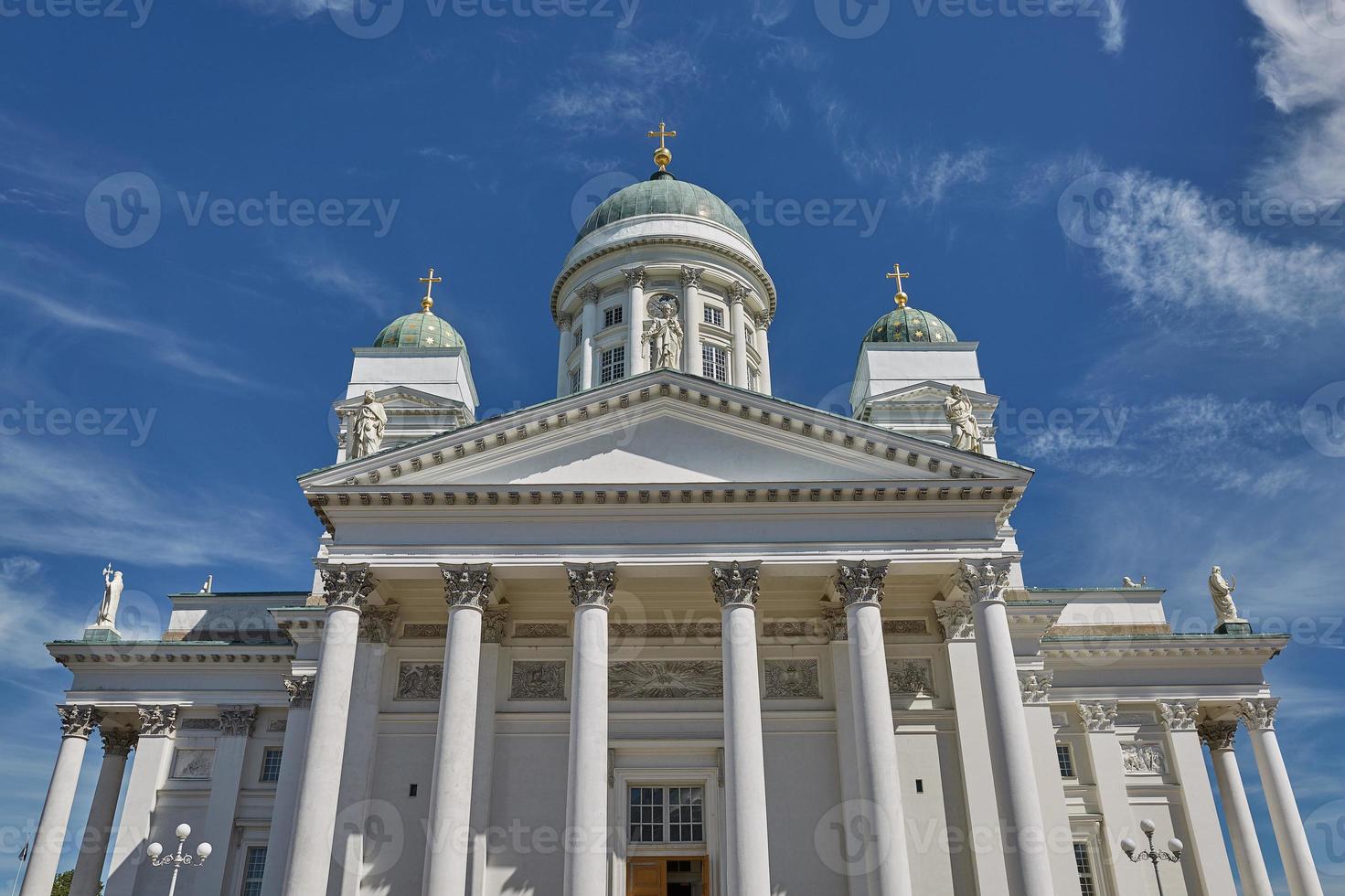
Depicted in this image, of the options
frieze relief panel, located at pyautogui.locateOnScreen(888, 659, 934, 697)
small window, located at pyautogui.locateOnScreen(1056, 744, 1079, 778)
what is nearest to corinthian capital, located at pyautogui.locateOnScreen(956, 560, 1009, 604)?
frieze relief panel, located at pyautogui.locateOnScreen(888, 659, 934, 697)

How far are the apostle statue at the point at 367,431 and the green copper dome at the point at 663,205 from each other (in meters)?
19.1

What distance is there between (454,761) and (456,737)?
0.43 metres

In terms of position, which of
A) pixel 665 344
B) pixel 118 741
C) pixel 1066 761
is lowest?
pixel 1066 761

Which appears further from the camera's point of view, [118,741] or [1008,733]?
[118,741]

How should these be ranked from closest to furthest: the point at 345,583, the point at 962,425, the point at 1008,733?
the point at 1008,733
the point at 345,583
the point at 962,425

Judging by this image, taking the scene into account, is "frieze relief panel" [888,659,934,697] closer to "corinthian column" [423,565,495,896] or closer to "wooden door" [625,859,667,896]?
"wooden door" [625,859,667,896]

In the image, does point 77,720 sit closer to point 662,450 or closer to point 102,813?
point 102,813

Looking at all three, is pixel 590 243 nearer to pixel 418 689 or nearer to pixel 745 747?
pixel 418 689

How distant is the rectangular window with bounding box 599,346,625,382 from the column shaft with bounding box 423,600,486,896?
54.2 ft

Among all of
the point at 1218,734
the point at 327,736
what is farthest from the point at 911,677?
the point at 1218,734

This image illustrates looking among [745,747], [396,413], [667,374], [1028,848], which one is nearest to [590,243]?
[396,413]

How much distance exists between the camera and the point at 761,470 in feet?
70.2

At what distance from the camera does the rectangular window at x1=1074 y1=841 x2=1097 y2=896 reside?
2712 cm

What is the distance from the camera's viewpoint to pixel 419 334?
37.0 meters
